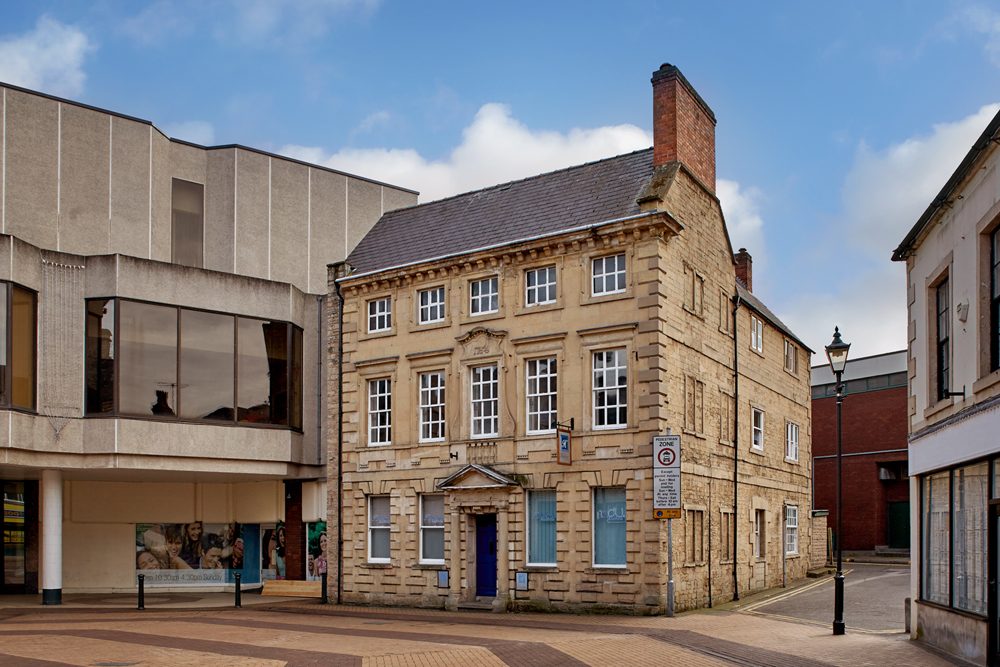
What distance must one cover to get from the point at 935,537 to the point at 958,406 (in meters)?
2.88

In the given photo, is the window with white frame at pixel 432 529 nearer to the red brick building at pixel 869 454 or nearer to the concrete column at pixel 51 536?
the concrete column at pixel 51 536

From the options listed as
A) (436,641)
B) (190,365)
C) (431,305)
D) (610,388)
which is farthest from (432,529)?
(436,641)

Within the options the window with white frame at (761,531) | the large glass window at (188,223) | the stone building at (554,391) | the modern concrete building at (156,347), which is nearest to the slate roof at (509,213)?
the stone building at (554,391)

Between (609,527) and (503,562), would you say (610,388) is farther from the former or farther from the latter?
(503,562)

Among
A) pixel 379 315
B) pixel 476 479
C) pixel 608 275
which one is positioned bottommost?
pixel 476 479

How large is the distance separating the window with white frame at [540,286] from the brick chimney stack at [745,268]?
13.9m

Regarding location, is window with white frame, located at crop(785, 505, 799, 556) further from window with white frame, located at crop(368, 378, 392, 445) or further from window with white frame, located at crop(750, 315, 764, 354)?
window with white frame, located at crop(368, 378, 392, 445)

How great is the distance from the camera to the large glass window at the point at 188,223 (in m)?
33.8

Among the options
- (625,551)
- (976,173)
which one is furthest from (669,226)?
(976,173)

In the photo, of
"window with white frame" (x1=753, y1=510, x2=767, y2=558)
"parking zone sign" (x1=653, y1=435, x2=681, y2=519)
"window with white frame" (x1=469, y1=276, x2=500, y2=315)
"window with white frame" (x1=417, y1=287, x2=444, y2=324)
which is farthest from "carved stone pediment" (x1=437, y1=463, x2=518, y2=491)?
"window with white frame" (x1=753, y1=510, x2=767, y2=558)

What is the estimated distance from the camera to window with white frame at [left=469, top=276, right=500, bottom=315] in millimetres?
26938

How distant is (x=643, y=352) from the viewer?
23953 millimetres

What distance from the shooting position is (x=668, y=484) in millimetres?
22938

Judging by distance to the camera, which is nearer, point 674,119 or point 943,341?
point 943,341
